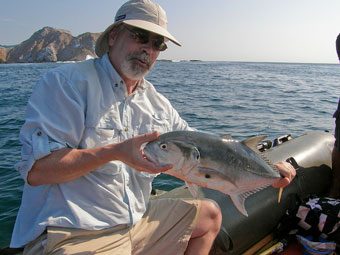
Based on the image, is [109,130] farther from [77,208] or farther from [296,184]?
[296,184]

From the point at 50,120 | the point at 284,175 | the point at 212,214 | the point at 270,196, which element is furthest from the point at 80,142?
the point at 270,196

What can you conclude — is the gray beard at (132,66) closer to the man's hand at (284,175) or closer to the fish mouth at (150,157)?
the fish mouth at (150,157)

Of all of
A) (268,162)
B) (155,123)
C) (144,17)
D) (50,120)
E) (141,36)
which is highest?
(144,17)

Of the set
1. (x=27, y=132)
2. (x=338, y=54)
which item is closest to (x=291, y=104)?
(x=338, y=54)

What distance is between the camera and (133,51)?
117 inches

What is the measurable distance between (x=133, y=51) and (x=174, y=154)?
986 millimetres

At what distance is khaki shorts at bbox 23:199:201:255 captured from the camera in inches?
100

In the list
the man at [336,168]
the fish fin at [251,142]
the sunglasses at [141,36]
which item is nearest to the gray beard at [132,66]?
the sunglasses at [141,36]

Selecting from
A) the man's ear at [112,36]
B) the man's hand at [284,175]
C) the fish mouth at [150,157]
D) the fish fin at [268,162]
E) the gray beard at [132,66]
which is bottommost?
the man's hand at [284,175]

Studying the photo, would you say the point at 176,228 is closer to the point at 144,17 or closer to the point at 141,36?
the point at 141,36

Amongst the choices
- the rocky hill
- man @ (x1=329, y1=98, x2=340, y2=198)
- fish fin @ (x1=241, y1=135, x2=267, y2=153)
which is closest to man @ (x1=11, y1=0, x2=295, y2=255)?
fish fin @ (x1=241, y1=135, x2=267, y2=153)

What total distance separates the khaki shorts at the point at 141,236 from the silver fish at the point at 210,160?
0.64 m

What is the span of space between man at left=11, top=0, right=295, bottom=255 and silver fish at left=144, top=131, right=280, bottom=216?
11cm

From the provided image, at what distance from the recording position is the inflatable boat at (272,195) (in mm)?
3873
